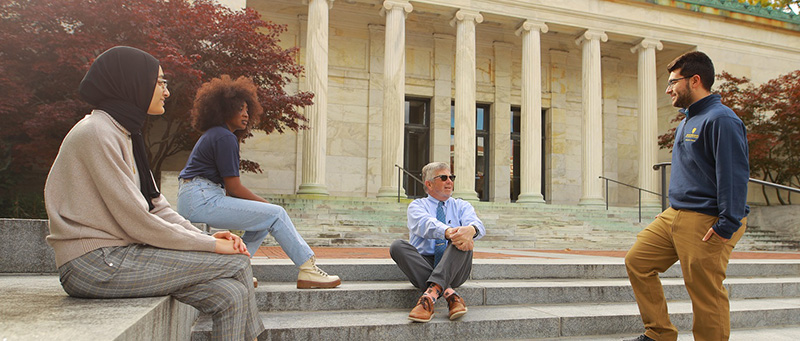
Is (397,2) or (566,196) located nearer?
(397,2)

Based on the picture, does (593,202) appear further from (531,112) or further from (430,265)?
(430,265)

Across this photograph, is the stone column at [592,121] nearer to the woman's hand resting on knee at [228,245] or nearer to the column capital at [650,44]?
the column capital at [650,44]

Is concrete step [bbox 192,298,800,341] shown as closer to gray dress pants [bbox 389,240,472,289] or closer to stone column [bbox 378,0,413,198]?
gray dress pants [bbox 389,240,472,289]

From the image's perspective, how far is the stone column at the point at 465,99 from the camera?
1706cm

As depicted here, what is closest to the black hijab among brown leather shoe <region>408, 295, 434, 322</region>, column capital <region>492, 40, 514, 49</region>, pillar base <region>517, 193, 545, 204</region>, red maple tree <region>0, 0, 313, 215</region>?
brown leather shoe <region>408, 295, 434, 322</region>

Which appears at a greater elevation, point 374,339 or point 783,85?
point 783,85

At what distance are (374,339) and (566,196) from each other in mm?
19473

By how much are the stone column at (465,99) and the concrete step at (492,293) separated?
36.5 feet

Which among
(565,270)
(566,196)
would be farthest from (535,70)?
(565,270)

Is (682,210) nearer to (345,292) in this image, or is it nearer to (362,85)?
(345,292)

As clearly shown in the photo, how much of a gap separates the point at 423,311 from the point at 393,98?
518 inches

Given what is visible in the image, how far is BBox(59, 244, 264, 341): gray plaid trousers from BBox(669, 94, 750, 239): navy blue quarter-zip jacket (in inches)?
111

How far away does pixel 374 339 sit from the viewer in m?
3.76

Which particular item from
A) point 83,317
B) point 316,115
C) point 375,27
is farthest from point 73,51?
point 375,27
